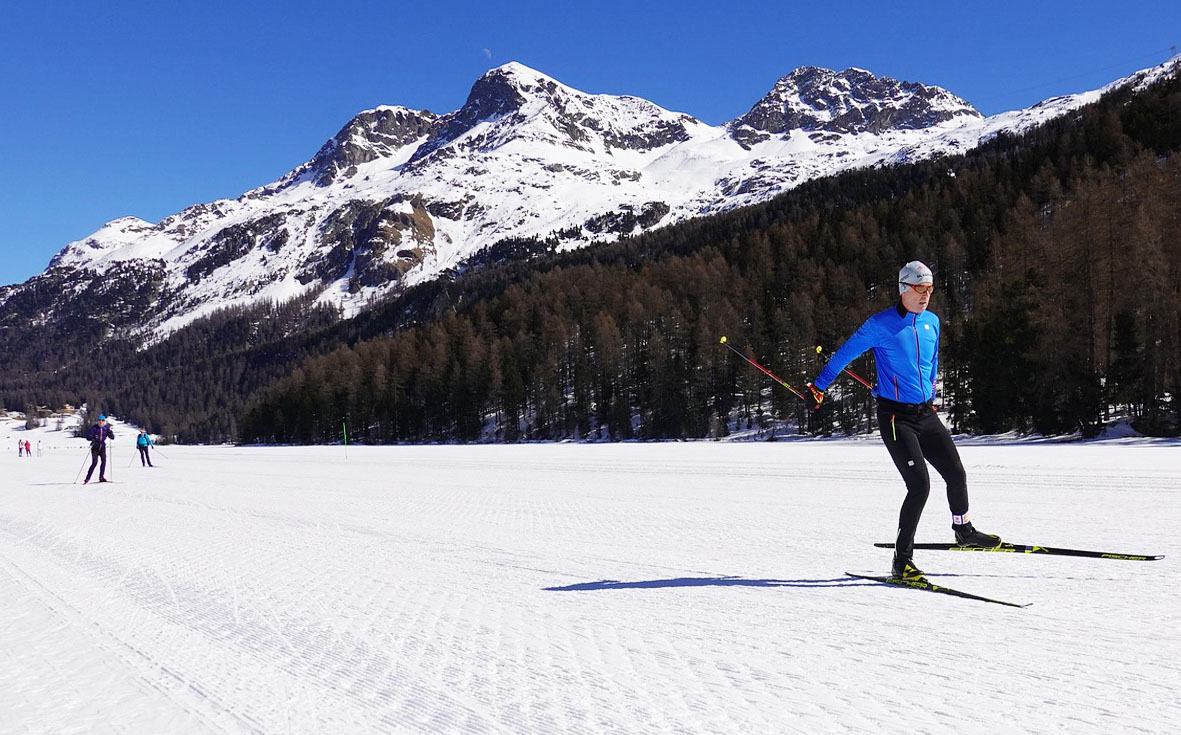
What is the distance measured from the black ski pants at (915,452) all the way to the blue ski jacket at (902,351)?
0.11 meters

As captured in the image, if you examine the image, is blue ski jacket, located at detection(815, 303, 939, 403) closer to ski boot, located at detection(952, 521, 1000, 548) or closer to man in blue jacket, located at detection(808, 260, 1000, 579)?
man in blue jacket, located at detection(808, 260, 1000, 579)

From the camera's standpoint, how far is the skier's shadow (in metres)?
4.74

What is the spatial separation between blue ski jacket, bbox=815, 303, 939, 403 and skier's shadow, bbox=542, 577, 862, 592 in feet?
4.53

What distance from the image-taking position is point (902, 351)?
15.5 ft

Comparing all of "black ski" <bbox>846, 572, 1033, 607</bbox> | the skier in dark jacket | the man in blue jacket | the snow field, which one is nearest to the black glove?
the man in blue jacket

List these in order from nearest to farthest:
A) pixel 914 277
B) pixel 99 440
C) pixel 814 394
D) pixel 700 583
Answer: pixel 914 277, pixel 700 583, pixel 814 394, pixel 99 440

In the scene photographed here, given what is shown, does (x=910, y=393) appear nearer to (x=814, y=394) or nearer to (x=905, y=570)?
(x=814, y=394)

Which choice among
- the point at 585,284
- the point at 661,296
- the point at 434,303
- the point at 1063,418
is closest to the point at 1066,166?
the point at 661,296

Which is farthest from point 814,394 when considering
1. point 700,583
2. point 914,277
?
point 700,583

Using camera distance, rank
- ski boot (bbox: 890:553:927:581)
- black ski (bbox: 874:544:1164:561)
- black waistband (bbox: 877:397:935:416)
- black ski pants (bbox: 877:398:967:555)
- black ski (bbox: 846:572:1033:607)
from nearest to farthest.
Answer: black ski (bbox: 846:572:1033:607), ski boot (bbox: 890:553:927:581), black ski pants (bbox: 877:398:967:555), black waistband (bbox: 877:397:935:416), black ski (bbox: 874:544:1164:561)

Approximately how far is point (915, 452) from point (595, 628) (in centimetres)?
256

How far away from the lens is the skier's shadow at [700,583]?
15.5ft

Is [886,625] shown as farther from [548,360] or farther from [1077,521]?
[548,360]

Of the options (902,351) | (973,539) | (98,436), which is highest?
(902,351)
